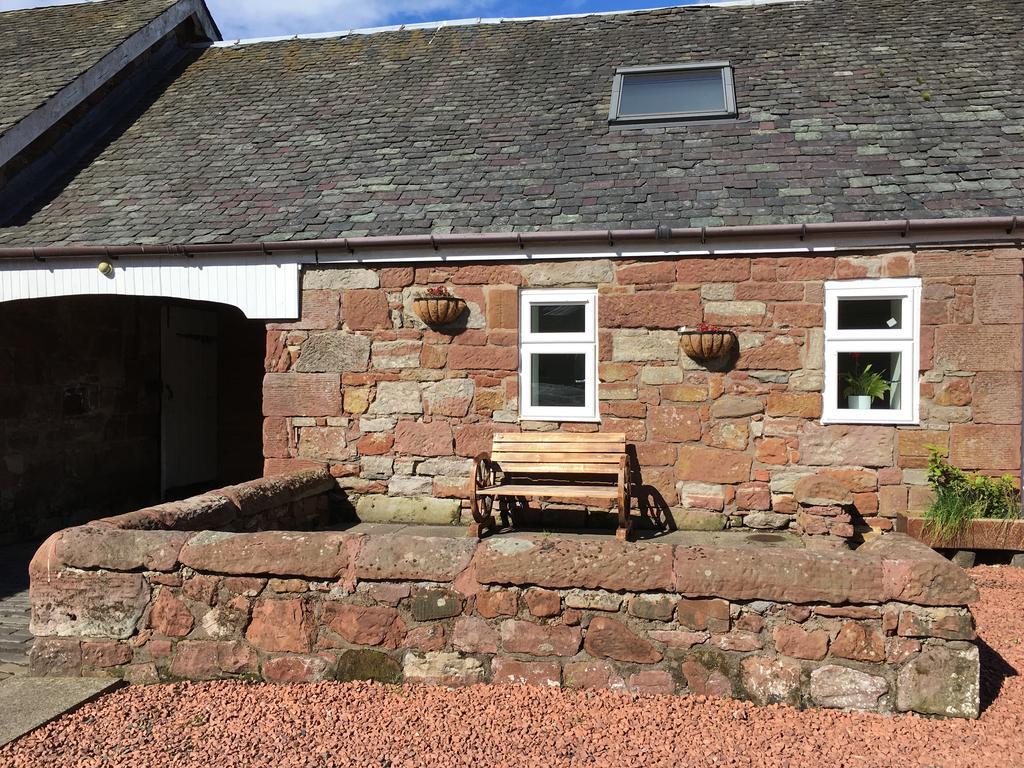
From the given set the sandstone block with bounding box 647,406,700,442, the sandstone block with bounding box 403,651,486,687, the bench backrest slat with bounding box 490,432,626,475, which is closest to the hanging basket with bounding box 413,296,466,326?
the bench backrest slat with bounding box 490,432,626,475

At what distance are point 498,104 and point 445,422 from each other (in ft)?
12.7

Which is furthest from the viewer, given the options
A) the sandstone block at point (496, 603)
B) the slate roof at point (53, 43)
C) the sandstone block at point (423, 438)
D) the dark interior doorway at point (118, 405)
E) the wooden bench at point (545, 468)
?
the slate roof at point (53, 43)

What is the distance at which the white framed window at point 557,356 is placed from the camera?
23.0 ft

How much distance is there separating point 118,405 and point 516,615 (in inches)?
278

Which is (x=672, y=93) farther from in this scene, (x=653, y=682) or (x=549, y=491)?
(x=653, y=682)

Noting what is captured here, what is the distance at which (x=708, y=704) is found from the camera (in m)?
3.88

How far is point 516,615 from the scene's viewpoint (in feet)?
13.4

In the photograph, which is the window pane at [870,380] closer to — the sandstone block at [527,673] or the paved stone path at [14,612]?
the sandstone block at [527,673]

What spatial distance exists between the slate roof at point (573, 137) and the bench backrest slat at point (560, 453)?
5.92ft

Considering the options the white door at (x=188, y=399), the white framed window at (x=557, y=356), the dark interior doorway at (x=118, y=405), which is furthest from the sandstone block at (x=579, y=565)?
the white door at (x=188, y=399)

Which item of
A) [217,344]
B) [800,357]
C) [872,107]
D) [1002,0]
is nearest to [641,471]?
[800,357]

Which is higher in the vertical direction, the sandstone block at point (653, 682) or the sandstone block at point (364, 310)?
the sandstone block at point (364, 310)

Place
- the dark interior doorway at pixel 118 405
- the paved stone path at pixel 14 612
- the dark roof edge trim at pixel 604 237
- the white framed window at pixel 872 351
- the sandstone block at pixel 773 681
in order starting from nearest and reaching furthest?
the sandstone block at pixel 773 681, the paved stone path at pixel 14 612, the dark roof edge trim at pixel 604 237, the white framed window at pixel 872 351, the dark interior doorway at pixel 118 405

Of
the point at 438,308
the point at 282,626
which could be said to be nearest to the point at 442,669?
the point at 282,626
